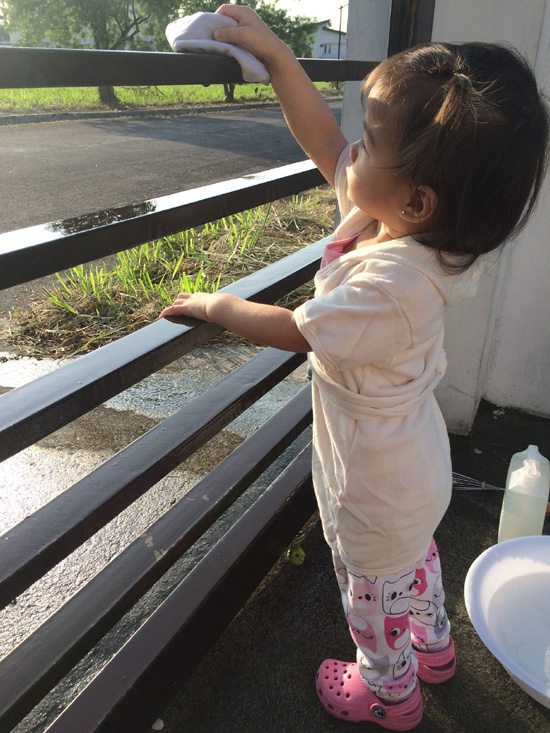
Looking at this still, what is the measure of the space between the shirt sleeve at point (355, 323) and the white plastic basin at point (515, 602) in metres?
0.82

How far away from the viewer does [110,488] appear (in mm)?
1227

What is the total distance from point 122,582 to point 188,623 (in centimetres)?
18

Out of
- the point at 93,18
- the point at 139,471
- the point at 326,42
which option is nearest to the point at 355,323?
the point at 139,471

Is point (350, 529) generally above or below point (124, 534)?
above

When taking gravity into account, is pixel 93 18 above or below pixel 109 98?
above

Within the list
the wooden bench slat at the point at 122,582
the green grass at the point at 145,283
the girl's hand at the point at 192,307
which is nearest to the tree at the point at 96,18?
the green grass at the point at 145,283

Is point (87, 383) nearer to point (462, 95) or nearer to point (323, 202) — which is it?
point (462, 95)

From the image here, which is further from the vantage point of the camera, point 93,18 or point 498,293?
point 93,18

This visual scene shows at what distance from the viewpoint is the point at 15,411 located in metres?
0.96

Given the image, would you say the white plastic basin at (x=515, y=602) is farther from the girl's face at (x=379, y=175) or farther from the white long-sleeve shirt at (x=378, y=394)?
the girl's face at (x=379, y=175)

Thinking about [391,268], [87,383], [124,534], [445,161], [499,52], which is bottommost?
[124,534]

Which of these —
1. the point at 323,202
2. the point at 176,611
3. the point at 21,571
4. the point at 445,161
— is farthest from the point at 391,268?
the point at 323,202

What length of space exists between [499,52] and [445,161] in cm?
22

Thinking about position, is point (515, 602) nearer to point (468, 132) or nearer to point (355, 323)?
point (355, 323)
